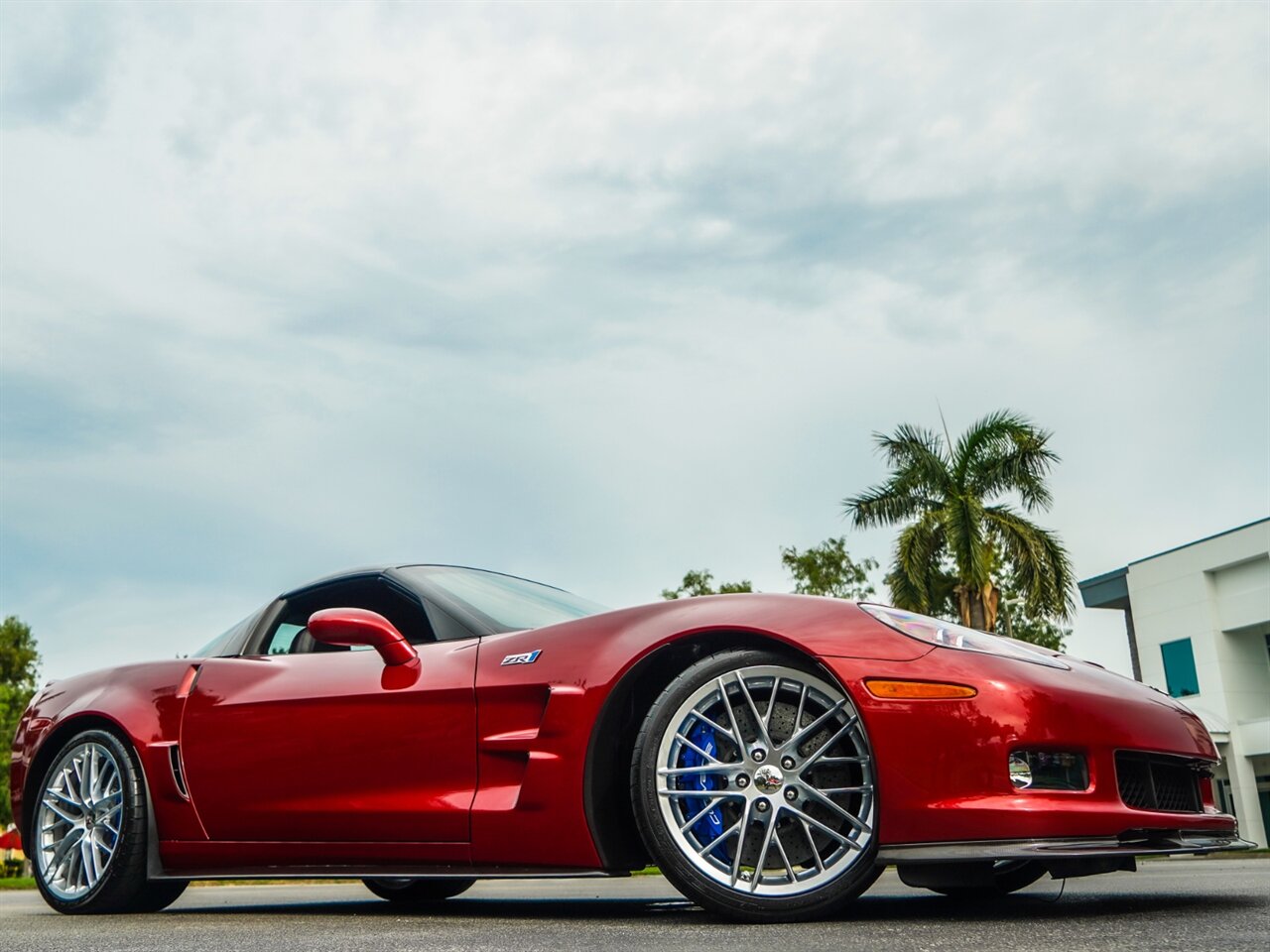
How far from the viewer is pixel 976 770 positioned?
318 cm

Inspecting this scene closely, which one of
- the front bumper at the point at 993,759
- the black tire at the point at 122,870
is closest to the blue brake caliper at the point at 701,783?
the front bumper at the point at 993,759

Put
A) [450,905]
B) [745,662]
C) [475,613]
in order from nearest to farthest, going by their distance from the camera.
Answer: [745,662]
[475,613]
[450,905]

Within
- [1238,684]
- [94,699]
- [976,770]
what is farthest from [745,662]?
[1238,684]

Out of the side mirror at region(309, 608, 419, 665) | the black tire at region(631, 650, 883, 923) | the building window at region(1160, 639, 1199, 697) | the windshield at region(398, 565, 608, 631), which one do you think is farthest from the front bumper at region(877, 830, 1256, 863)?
the building window at region(1160, 639, 1199, 697)

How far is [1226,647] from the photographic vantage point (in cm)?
3009

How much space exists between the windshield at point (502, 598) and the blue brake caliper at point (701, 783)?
2.63 ft

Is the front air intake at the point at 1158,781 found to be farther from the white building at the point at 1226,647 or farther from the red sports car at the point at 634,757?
the white building at the point at 1226,647

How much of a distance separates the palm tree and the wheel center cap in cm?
1975

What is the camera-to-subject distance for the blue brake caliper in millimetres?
3434

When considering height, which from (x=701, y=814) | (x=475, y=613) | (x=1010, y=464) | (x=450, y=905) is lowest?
(x=450, y=905)

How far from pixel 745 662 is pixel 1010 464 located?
2054 cm

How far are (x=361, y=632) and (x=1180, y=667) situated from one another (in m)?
30.8

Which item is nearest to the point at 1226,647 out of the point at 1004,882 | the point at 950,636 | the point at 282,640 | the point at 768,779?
the point at 1004,882

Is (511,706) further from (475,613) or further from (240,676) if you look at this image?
(240,676)
